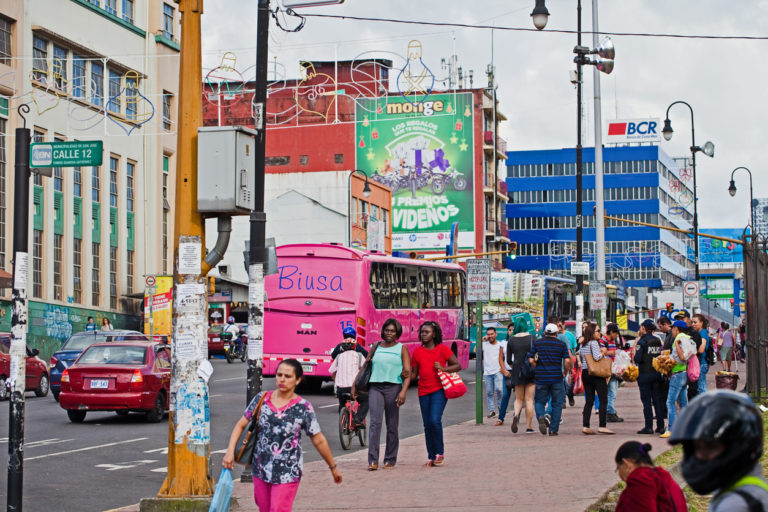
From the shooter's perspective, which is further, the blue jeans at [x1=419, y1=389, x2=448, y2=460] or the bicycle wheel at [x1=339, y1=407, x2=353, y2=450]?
the bicycle wheel at [x1=339, y1=407, x2=353, y2=450]

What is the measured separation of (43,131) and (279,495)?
42.0 m

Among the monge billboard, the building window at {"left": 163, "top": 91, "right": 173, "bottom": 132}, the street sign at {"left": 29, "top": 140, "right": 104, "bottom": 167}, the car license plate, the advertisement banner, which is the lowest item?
the car license plate

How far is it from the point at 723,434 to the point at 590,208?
124515mm

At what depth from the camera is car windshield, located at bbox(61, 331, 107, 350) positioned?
30.9 metres

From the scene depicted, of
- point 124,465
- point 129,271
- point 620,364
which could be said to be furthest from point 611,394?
point 129,271

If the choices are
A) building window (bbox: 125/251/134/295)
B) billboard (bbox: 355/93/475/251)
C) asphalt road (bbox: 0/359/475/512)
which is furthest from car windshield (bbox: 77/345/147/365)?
billboard (bbox: 355/93/475/251)

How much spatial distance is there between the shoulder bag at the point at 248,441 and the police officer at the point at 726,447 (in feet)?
16.2

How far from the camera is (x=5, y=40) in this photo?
45.0m

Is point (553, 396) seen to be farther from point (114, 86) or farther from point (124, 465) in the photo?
point (114, 86)

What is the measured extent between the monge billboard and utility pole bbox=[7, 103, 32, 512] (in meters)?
112

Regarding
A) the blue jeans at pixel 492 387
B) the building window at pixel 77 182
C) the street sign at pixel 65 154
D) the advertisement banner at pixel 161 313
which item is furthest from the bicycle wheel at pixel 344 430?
the building window at pixel 77 182

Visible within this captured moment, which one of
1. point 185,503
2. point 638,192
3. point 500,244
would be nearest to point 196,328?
point 185,503

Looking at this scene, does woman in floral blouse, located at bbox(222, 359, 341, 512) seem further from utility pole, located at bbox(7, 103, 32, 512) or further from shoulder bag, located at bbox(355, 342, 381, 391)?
shoulder bag, located at bbox(355, 342, 381, 391)

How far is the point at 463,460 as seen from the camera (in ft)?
49.3
